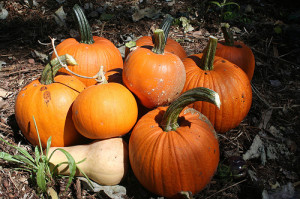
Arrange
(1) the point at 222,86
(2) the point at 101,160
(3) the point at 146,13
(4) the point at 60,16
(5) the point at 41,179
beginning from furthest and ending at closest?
(3) the point at 146,13 → (4) the point at 60,16 → (1) the point at 222,86 → (2) the point at 101,160 → (5) the point at 41,179

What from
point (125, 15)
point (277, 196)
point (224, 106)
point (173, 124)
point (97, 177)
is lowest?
point (277, 196)

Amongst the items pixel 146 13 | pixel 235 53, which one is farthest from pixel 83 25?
pixel 146 13

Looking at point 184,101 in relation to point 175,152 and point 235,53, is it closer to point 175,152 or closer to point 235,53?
point 175,152

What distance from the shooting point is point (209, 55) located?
2576 mm

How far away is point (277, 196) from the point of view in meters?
2.20

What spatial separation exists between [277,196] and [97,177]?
159 centimetres

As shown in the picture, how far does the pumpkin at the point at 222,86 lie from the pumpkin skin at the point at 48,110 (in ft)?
3.97

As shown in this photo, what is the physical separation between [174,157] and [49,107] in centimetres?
120

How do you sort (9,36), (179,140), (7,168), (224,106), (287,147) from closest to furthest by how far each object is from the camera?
(179,140), (7,168), (224,106), (287,147), (9,36)

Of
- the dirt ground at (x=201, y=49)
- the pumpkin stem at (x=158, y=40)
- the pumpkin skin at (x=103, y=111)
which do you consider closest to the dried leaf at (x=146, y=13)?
the dirt ground at (x=201, y=49)

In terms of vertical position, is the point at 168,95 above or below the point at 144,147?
above

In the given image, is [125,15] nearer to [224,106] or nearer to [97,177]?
[224,106]

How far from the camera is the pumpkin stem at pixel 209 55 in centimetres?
248

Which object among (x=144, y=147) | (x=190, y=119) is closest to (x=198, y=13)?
(x=190, y=119)
